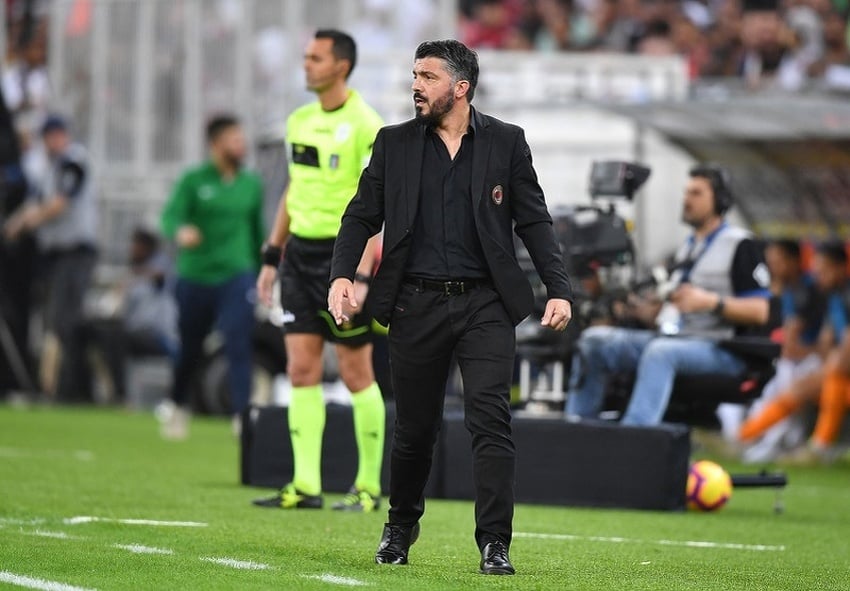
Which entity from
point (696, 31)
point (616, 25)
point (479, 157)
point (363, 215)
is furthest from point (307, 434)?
point (696, 31)

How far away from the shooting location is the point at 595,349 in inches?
474

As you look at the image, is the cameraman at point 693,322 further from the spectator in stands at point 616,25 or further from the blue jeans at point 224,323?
the spectator in stands at point 616,25

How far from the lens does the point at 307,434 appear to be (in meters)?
10.2

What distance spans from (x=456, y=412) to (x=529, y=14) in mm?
13522

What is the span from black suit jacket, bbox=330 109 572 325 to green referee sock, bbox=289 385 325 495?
104 inches

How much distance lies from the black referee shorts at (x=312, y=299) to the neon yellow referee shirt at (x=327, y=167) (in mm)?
72

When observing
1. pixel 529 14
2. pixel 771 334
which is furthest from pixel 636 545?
pixel 529 14

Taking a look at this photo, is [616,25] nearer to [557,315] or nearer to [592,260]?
[592,260]

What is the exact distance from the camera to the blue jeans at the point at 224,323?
15.6m

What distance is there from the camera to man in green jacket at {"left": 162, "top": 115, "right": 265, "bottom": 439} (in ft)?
51.3

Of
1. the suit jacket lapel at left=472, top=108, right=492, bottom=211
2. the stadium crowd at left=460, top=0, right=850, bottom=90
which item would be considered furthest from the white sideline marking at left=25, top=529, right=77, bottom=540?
the stadium crowd at left=460, top=0, right=850, bottom=90

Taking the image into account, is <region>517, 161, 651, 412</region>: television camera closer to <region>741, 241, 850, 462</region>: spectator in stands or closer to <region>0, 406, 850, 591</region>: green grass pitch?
<region>0, 406, 850, 591</region>: green grass pitch

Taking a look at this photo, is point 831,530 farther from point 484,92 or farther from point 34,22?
point 34,22

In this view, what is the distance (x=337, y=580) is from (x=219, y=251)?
912cm
